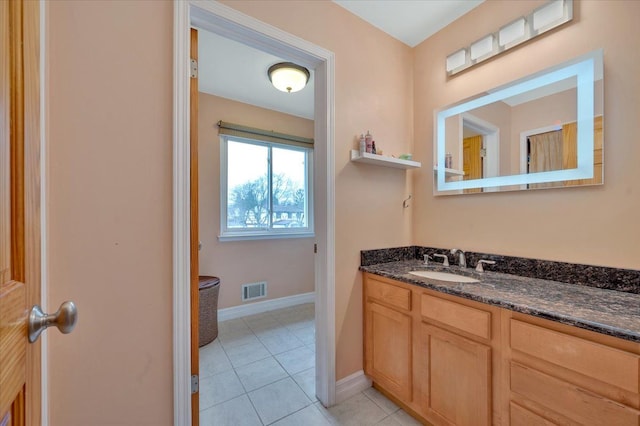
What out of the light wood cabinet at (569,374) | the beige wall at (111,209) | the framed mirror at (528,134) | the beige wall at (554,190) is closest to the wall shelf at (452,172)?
the framed mirror at (528,134)

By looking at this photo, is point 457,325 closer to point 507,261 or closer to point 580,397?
point 580,397

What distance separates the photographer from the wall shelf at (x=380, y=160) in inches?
68.0

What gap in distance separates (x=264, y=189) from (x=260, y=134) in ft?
2.21

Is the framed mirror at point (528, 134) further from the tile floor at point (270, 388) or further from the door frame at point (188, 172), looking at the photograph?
the tile floor at point (270, 388)

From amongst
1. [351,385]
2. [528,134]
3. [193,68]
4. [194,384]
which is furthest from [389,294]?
[193,68]

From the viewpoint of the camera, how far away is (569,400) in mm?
927

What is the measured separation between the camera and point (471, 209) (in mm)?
1804

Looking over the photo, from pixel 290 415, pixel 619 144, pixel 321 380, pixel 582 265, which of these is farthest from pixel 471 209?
pixel 290 415

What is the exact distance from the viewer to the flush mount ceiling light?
2.26 metres

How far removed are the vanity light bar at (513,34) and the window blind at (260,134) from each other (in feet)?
6.41

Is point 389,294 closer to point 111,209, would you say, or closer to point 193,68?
point 111,209

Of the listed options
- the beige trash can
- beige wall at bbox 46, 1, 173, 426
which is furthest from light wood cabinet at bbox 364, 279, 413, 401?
the beige trash can

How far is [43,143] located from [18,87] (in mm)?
602

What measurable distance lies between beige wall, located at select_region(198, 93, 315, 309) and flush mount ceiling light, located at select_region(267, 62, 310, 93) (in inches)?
32.7
